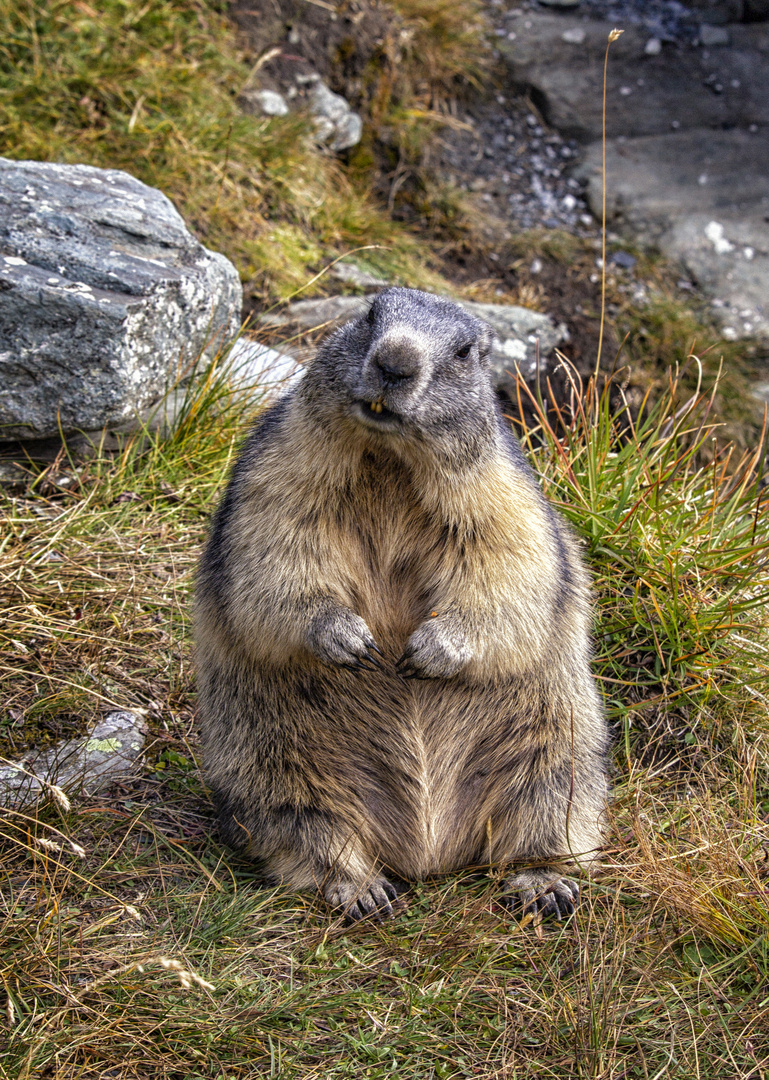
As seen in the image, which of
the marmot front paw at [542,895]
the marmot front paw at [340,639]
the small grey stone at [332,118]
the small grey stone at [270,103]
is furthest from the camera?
the small grey stone at [332,118]

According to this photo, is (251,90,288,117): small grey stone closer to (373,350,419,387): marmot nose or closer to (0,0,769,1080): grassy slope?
(0,0,769,1080): grassy slope

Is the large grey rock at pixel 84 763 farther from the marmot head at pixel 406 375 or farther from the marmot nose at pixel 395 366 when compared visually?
the marmot nose at pixel 395 366

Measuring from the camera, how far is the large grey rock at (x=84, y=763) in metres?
4.17

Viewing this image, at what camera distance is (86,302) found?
5.67 metres

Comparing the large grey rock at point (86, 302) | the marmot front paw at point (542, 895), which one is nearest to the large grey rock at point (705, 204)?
the large grey rock at point (86, 302)

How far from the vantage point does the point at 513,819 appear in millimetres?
4215

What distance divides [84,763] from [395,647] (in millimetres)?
1567

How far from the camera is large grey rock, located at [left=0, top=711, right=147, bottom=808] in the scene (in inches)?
164

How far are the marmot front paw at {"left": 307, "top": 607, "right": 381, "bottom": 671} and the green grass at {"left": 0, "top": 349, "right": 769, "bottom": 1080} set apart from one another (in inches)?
40.4

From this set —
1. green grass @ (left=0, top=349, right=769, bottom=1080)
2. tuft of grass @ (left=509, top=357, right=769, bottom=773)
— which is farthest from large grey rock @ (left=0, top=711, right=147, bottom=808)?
tuft of grass @ (left=509, top=357, right=769, bottom=773)

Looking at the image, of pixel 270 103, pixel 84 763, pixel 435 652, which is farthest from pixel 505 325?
pixel 84 763

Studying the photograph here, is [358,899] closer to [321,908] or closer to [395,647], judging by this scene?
[321,908]

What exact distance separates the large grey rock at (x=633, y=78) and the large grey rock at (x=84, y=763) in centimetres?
1011

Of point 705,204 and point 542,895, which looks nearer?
point 542,895
